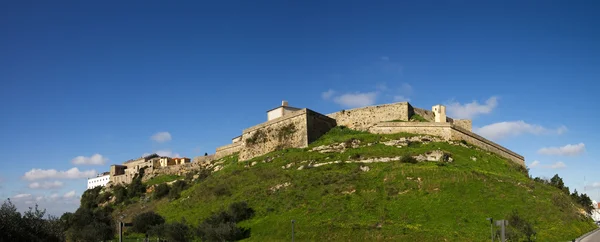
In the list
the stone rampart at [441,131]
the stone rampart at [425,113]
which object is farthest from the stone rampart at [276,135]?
the stone rampart at [425,113]

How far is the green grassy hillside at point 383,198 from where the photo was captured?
35.5 metres

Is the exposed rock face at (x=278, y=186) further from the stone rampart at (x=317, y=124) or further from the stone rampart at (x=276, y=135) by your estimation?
the stone rampart at (x=317, y=124)

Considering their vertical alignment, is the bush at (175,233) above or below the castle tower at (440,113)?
below

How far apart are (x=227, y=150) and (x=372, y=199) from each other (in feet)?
143

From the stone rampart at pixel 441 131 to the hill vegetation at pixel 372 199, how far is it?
1873 mm

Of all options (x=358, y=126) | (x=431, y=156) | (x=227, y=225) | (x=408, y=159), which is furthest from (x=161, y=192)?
(x=431, y=156)

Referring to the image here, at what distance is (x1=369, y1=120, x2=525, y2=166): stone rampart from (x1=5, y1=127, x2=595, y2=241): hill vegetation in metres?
1.87

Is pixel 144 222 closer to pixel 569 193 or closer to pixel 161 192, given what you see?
pixel 161 192

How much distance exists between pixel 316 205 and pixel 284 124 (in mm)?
23998

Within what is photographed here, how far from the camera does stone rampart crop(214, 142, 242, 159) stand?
78.9 meters

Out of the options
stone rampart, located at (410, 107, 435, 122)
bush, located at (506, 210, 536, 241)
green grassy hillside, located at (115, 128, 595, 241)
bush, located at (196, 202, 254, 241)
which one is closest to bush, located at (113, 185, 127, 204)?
green grassy hillside, located at (115, 128, 595, 241)

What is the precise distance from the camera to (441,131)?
56.3 metres

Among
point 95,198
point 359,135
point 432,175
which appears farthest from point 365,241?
point 95,198

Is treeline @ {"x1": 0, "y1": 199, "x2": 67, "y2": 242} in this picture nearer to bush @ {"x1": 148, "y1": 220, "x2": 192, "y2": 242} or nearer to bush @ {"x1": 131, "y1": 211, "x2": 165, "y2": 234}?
bush @ {"x1": 148, "y1": 220, "x2": 192, "y2": 242}
